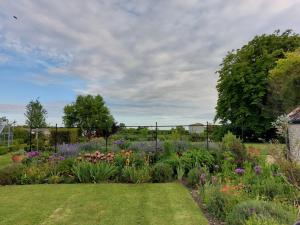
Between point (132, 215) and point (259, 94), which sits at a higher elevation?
point (259, 94)

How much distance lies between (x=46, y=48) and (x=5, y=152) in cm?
948

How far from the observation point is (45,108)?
34062mm

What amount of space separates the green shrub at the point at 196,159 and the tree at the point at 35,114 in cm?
2596

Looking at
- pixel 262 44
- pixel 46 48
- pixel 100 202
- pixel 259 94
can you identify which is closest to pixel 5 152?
pixel 46 48

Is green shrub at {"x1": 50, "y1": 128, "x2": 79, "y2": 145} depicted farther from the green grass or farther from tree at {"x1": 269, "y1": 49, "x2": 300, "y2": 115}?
tree at {"x1": 269, "y1": 49, "x2": 300, "y2": 115}

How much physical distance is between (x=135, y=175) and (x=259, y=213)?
14.6ft

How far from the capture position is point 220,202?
5031 mm

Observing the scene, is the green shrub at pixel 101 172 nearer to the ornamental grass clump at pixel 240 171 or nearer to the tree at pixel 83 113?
the ornamental grass clump at pixel 240 171

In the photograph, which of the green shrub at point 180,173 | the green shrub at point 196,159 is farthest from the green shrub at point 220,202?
the green shrub at point 196,159

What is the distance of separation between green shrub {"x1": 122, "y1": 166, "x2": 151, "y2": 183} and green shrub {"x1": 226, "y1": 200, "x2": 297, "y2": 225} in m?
3.87

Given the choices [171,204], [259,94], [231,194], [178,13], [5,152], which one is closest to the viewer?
[231,194]

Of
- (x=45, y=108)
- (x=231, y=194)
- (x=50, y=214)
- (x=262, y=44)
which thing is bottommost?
(x=50, y=214)

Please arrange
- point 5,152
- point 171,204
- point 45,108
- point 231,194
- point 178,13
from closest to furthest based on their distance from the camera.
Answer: point 231,194 < point 171,204 < point 178,13 < point 5,152 < point 45,108

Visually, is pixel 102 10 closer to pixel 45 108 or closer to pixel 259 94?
pixel 259 94
